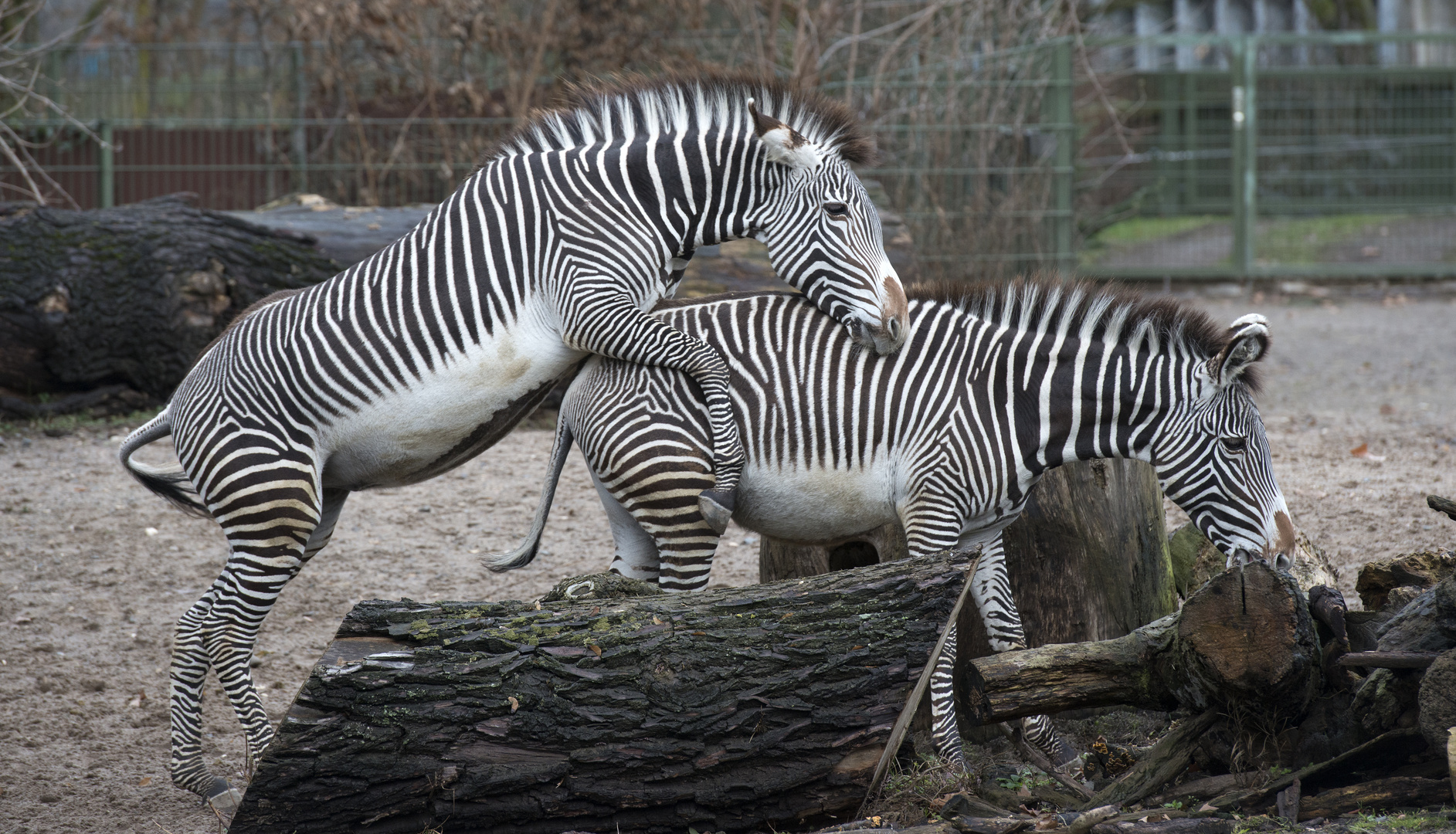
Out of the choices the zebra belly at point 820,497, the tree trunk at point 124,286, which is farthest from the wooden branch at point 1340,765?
the tree trunk at point 124,286

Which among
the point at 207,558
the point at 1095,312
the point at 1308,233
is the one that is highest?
the point at 1308,233

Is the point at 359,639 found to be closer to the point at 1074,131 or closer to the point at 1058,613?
the point at 1058,613

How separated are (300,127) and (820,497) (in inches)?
346

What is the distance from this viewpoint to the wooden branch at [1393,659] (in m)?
2.97

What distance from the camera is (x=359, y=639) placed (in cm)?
322

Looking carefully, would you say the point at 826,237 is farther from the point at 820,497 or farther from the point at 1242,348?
the point at 1242,348

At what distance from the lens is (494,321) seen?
4.05m

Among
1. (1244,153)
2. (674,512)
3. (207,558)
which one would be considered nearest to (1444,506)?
(674,512)

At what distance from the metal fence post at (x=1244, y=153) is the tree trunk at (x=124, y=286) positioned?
35.1ft

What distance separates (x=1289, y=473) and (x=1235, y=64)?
8.94m

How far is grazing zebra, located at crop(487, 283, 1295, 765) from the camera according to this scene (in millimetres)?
3943

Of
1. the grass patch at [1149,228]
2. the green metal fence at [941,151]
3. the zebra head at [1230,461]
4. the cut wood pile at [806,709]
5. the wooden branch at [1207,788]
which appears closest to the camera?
the cut wood pile at [806,709]

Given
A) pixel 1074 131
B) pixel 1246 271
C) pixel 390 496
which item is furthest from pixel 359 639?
pixel 1246 271

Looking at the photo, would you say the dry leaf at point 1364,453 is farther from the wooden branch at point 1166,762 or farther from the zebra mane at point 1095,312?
the wooden branch at point 1166,762
